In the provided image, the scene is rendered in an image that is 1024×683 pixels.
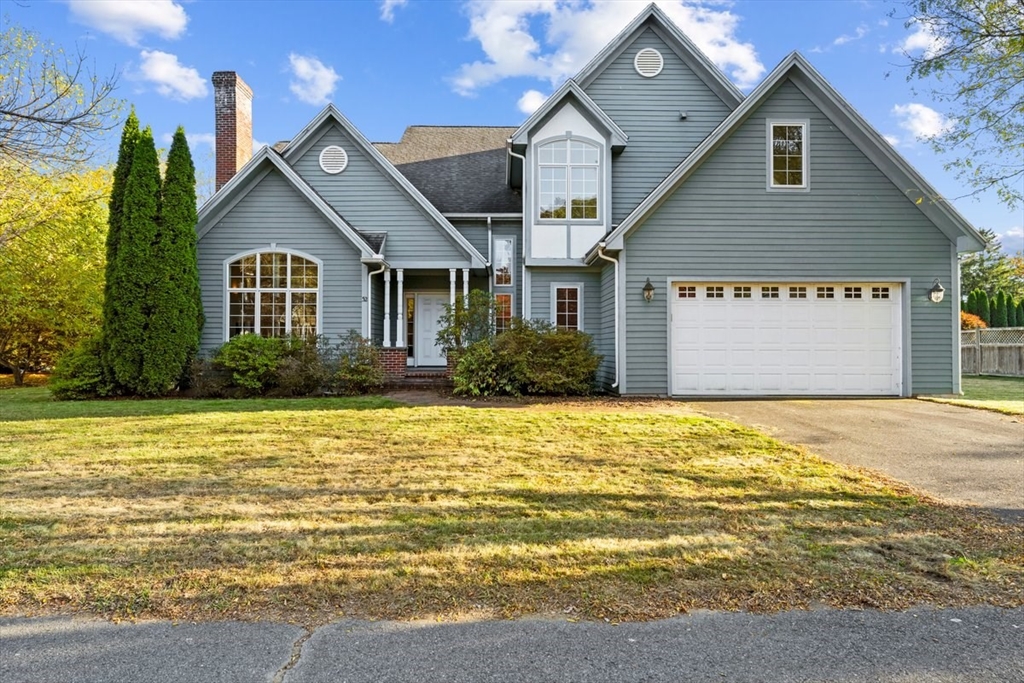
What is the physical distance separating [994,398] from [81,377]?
63.7ft

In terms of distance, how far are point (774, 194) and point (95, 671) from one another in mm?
13652

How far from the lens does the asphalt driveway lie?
5.70 m

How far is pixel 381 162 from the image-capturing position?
50.8 feet

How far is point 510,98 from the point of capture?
75.9 ft

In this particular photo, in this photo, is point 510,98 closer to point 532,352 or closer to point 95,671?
point 532,352

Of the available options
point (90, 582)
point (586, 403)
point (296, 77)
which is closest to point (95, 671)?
point (90, 582)

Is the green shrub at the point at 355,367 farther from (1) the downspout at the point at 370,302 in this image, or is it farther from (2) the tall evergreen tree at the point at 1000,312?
A: (2) the tall evergreen tree at the point at 1000,312

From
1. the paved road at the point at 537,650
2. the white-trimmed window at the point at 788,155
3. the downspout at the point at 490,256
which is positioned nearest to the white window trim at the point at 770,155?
the white-trimmed window at the point at 788,155

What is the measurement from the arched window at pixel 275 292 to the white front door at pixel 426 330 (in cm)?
335

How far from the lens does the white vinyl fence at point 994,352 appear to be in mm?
21078

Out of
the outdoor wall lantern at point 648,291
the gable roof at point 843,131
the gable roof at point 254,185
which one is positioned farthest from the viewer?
the gable roof at point 254,185

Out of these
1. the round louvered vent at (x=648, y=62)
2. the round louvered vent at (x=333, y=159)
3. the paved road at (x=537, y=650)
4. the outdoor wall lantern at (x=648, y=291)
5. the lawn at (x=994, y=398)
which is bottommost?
the paved road at (x=537, y=650)

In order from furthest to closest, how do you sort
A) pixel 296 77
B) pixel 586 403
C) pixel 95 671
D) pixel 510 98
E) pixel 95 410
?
pixel 510 98 → pixel 296 77 → pixel 586 403 → pixel 95 410 → pixel 95 671

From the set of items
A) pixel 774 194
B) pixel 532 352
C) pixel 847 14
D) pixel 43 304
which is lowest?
pixel 532 352
